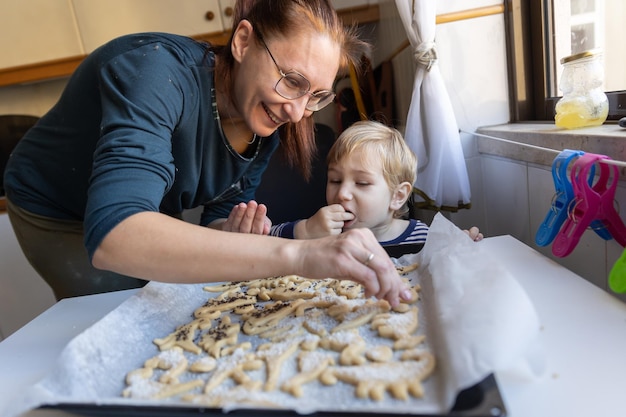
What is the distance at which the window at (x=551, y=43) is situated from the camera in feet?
3.39

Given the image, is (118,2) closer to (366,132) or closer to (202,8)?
(202,8)

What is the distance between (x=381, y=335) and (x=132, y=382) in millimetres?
306

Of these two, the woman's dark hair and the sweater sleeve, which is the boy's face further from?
the sweater sleeve

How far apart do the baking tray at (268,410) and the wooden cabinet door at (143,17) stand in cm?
174

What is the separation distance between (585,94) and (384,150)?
444 millimetres

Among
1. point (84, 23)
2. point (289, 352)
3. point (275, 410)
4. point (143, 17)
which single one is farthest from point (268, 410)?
point (84, 23)

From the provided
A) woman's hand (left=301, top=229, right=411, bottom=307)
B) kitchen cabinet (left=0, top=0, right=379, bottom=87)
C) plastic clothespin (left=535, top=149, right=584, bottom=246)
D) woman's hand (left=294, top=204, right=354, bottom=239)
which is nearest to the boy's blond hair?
woman's hand (left=294, top=204, right=354, bottom=239)

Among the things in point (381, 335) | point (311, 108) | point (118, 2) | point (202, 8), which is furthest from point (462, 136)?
point (118, 2)

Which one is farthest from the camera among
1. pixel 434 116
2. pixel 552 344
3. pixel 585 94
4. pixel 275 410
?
pixel 434 116

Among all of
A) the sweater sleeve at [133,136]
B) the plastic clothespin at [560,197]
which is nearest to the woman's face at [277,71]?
the sweater sleeve at [133,136]

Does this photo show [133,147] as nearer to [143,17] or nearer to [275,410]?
[275,410]

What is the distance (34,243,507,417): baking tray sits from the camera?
15.7 inches

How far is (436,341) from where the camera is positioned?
21.7 inches

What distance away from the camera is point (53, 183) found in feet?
3.08
